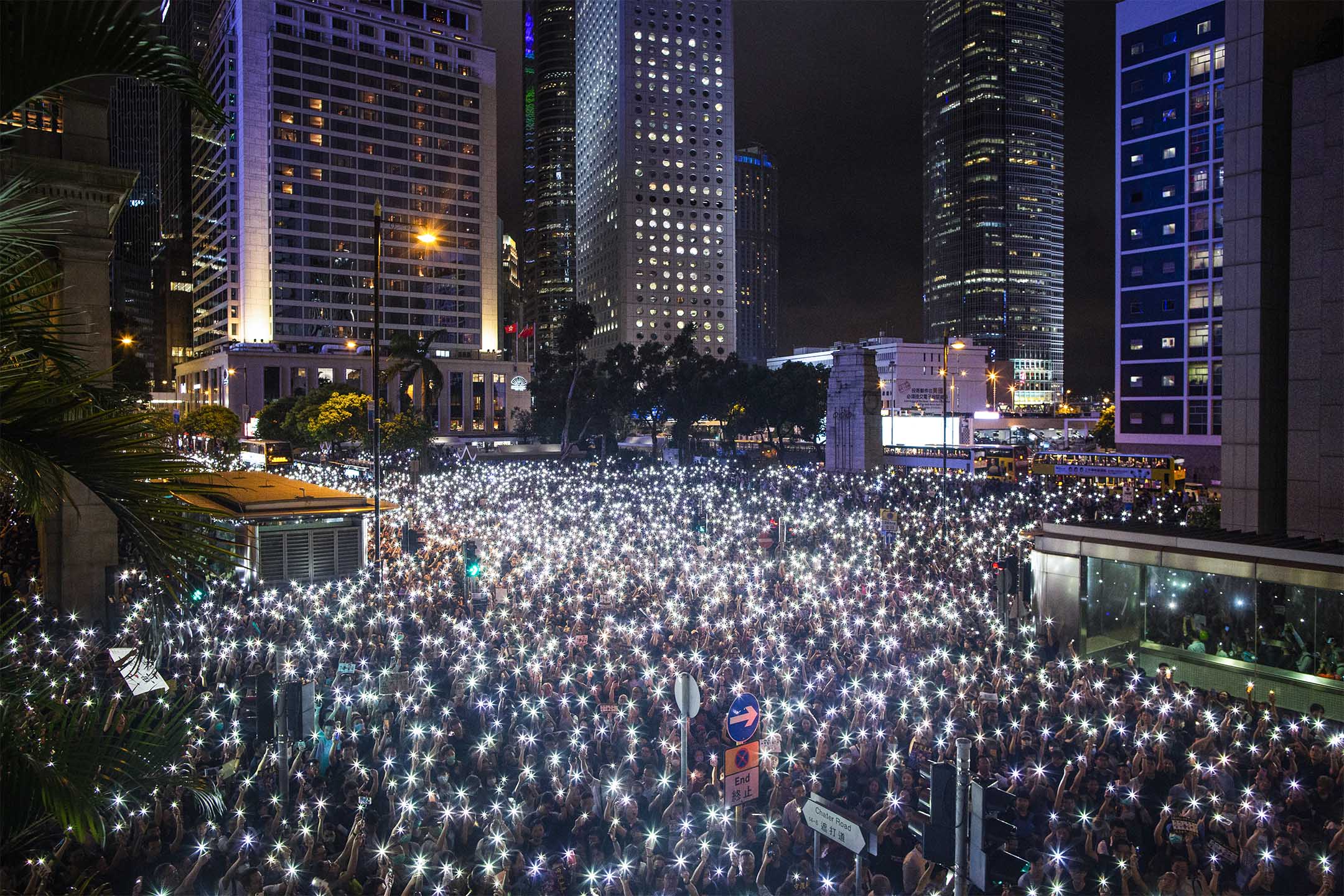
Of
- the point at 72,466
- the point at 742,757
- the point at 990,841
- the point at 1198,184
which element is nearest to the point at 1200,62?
the point at 1198,184

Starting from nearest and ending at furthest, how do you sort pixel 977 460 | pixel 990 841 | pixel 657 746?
pixel 990 841, pixel 657 746, pixel 977 460

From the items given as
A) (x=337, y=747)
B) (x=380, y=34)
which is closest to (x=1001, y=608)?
(x=337, y=747)

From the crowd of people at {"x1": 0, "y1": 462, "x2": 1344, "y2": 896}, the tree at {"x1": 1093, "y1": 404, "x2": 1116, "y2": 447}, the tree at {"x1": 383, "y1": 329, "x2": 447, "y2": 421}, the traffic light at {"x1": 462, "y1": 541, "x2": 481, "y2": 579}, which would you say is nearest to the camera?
the crowd of people at {"x1": 0, "y1": 462, "x2": 1344, "y2": 896}

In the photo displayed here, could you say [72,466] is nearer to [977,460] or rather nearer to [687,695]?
[687,695]

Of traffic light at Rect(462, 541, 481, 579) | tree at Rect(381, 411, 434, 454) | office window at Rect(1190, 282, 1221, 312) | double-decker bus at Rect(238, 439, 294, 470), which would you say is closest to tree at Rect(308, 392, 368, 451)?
double-decker bus at Rect(238, 439, 294, 470)

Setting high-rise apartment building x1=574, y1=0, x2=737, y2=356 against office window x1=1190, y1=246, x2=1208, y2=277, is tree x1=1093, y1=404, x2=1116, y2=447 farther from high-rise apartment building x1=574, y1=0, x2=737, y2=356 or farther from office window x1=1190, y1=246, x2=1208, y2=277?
high-rise apartment building x1=574, y1=0, x2=737, y2=356

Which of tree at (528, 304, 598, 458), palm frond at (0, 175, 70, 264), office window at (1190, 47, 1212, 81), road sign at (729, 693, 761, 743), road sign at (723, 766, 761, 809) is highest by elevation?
office window at (1190, 47, 1212, 81)
